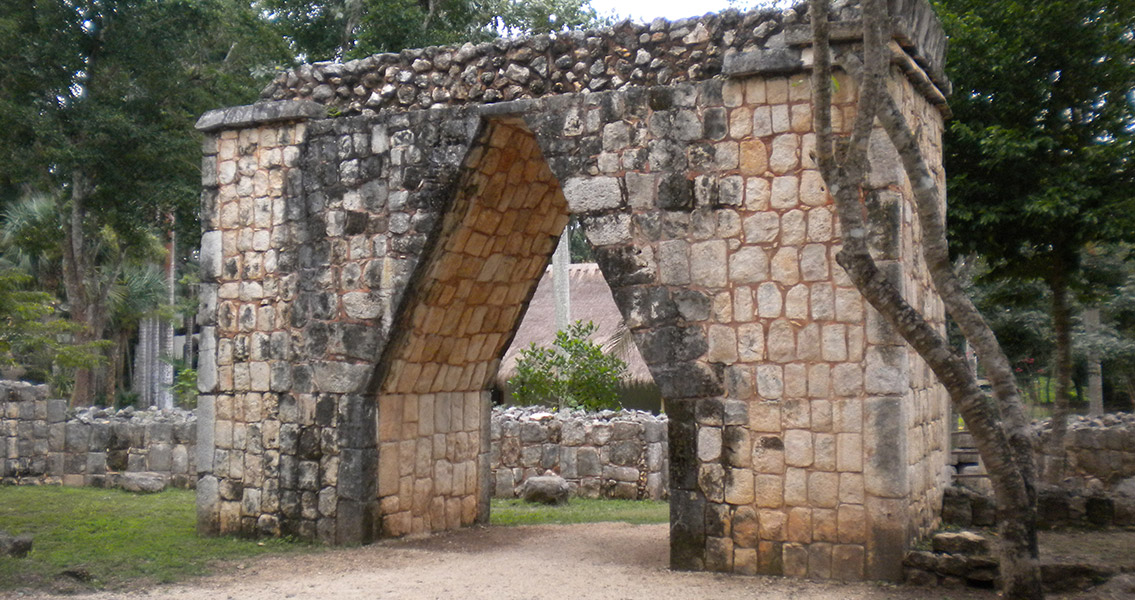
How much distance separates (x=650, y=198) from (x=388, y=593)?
316 centimetres

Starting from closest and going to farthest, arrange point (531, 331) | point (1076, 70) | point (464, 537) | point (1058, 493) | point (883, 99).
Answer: point (883, 99), point (1058, 493), point (464, 537), point (1076, 70), point (531, 331)

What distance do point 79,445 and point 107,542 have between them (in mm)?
5088

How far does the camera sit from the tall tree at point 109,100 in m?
17.9

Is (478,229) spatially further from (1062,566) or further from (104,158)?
(104,158)

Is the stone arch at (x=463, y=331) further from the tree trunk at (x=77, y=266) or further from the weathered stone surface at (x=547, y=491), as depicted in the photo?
the tree trunk at (x=77, y=266)

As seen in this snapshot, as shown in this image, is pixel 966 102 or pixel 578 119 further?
pixel 966 102

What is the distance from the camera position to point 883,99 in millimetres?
6020

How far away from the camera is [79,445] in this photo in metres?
13.3

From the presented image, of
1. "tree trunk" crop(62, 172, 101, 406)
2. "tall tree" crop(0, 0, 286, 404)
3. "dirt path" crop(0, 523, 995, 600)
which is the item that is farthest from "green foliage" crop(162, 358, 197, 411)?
"dirt path" crop(0, 523, 995, 600)

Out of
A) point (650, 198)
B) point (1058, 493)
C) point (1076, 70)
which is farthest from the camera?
point (1076, 70)

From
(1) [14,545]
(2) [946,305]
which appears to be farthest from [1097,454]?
(1) [14,545]

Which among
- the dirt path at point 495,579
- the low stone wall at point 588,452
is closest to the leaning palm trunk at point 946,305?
the dirt path at point 495,579

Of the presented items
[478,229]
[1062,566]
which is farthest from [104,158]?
[1062,566]

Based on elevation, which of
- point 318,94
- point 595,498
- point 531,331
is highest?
point 318,94
